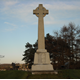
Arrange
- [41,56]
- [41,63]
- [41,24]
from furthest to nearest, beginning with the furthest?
1. [41,24]
2. [41,56]
3. [41,63]

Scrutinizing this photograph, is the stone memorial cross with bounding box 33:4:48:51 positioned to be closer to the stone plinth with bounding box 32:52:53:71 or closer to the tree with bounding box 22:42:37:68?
the stone plinth with bounding box 32:52:53:71

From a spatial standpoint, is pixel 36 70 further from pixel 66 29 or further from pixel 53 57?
pixel 66 29

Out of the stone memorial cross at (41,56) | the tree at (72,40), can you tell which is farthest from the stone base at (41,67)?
the tree at (72,40)

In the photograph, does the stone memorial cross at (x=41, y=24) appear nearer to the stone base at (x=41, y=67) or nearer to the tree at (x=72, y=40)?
the stone base at (x=41, y=67)

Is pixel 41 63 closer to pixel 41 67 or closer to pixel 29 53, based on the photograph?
pixel 41 67

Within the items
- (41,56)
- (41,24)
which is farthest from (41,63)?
(41,24)

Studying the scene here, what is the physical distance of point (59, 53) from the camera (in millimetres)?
24578

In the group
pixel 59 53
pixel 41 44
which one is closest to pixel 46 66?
pixel 41 44

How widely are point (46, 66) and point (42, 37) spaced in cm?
301

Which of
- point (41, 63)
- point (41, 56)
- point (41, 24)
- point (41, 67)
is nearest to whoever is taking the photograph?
point (41, 67)

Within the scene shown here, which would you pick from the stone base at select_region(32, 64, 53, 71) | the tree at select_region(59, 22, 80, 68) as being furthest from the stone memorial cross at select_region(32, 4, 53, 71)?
the tree at select_region(59, 22, 80, 68)

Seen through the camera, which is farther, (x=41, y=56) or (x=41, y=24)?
(x=41, y=24)

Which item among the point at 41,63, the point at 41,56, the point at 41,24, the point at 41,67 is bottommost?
the point at 41,67

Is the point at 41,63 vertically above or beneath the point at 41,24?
beneath
